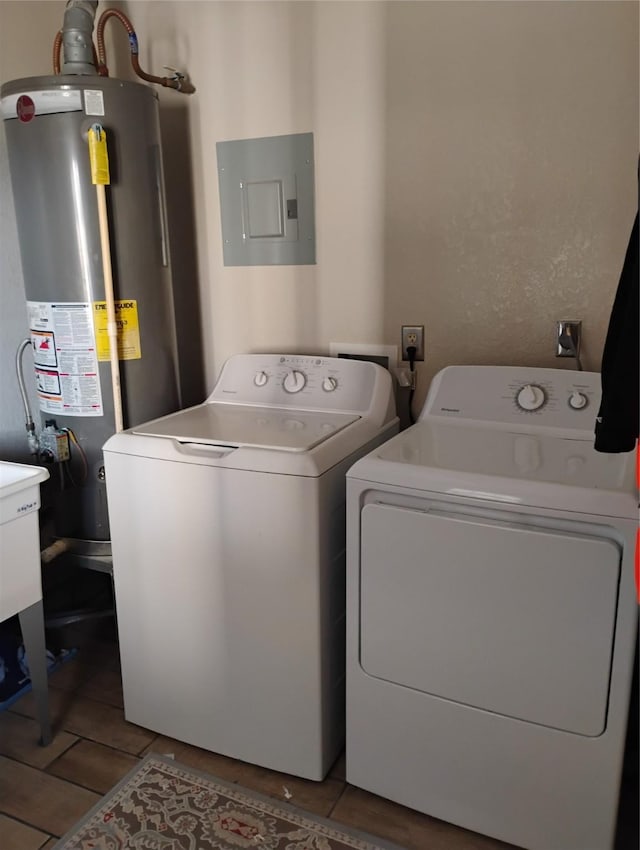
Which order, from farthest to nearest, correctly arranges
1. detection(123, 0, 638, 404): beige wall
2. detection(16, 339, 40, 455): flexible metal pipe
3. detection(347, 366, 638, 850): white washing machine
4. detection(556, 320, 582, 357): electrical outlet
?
detection(16, 339, 40, 455): flexible metal pipe < detection(556, 320, 582, 357): electrical outlet < detection(123, 0, 638, 404): beige wall < detection(347, 366, 638, 850): white washing machine

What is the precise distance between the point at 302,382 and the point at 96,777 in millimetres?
1173

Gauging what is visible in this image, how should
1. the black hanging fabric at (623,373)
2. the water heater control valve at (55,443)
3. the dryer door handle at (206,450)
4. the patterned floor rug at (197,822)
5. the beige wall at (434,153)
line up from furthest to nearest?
the water heater control valve at (55,443) < the beige wall at (434,153) < the dryer door handle at (206,450) < the patterned floor rug at (197,822) < the black hanging fabric at (623,373)

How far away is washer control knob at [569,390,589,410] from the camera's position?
169cm

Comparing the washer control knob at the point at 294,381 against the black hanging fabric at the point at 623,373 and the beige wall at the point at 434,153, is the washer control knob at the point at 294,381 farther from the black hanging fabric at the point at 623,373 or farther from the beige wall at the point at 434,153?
the black hanging fabric at the point at 623,373

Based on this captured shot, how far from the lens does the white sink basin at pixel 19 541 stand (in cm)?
163

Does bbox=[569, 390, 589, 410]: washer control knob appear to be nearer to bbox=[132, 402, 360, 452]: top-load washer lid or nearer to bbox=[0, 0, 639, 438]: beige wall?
bbox=[0, 0, 639, 438]: beige wall

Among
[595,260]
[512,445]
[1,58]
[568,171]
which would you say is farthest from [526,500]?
[1,58]

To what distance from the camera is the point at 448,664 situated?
1.45 metres

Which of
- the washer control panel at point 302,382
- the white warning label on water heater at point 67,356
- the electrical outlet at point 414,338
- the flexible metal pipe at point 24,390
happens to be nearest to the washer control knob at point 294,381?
the washer control panel at point 302,382

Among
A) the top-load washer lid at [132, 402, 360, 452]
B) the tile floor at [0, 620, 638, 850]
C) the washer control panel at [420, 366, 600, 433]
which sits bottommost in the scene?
the tile floor at [0, 620, 638, 850]

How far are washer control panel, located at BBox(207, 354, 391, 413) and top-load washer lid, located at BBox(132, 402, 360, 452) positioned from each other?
39 mm

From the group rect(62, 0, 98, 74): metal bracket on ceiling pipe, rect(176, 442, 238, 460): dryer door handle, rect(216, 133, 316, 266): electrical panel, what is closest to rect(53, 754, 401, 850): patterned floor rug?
rect(176, 442, 238, 460): dryer door handle

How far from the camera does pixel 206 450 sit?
1652 millimetres

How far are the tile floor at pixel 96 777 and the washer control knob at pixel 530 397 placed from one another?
932 millimetres
